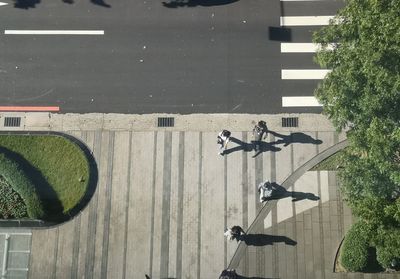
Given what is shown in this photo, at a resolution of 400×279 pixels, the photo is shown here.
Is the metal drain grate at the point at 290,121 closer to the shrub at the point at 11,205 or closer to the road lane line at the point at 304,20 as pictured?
the road lane line at the point at 304,20

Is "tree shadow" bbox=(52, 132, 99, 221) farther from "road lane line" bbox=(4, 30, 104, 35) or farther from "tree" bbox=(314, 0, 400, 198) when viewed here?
"tree" bbox=(314, 0, 400, 198)

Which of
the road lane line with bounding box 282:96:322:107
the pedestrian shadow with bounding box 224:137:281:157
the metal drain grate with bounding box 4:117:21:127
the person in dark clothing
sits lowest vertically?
the person in dark clothing

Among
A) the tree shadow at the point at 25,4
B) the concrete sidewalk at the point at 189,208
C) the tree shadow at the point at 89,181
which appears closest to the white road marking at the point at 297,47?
the concrete sidewalk at the point at 189,208

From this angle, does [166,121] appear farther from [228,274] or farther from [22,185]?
[228,274]

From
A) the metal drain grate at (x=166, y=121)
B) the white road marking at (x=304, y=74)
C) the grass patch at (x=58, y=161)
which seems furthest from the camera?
the white road marking at (x=304, y=74)

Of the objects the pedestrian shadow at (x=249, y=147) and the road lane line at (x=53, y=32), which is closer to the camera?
the pedestrian shadow at (x=249, y=147)

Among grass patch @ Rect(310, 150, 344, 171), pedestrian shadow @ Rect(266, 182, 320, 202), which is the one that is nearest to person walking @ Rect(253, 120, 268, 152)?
pedestrian shadow @ Rect(266, 182, 320, 202)

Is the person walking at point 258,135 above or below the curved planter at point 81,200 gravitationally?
above
